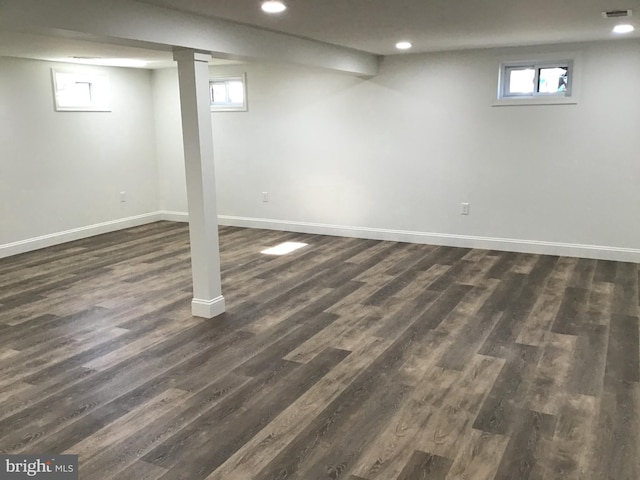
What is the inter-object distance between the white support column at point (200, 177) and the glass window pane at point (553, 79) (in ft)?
11.9

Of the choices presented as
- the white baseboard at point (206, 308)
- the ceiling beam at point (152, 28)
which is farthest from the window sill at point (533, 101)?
the white baseboard at point (206, 308)

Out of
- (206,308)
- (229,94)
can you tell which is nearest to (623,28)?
(206,308)

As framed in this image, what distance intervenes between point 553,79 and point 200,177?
12.7 feet

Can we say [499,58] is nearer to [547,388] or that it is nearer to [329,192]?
[329,192]

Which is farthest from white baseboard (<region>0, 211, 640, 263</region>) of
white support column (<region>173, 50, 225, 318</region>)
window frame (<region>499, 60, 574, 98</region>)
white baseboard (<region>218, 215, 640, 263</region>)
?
white support column (<region>173, 50, 225, 318</region>)

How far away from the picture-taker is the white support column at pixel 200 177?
393 centimetres

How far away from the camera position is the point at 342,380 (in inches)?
128

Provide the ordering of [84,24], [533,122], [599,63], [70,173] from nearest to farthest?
[84,24] < [599,63] < [533,122] < [70,173]

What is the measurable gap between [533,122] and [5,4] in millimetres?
4871

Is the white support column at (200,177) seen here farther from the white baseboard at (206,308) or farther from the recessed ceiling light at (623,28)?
the recessed ceiling light at (623,28)

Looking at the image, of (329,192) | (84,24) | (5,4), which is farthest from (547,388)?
(329,192)

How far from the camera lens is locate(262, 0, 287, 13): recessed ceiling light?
333cm

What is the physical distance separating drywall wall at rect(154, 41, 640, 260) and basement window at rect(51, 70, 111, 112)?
0.90 meters

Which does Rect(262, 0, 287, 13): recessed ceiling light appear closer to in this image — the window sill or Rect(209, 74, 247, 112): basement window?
the window sill
